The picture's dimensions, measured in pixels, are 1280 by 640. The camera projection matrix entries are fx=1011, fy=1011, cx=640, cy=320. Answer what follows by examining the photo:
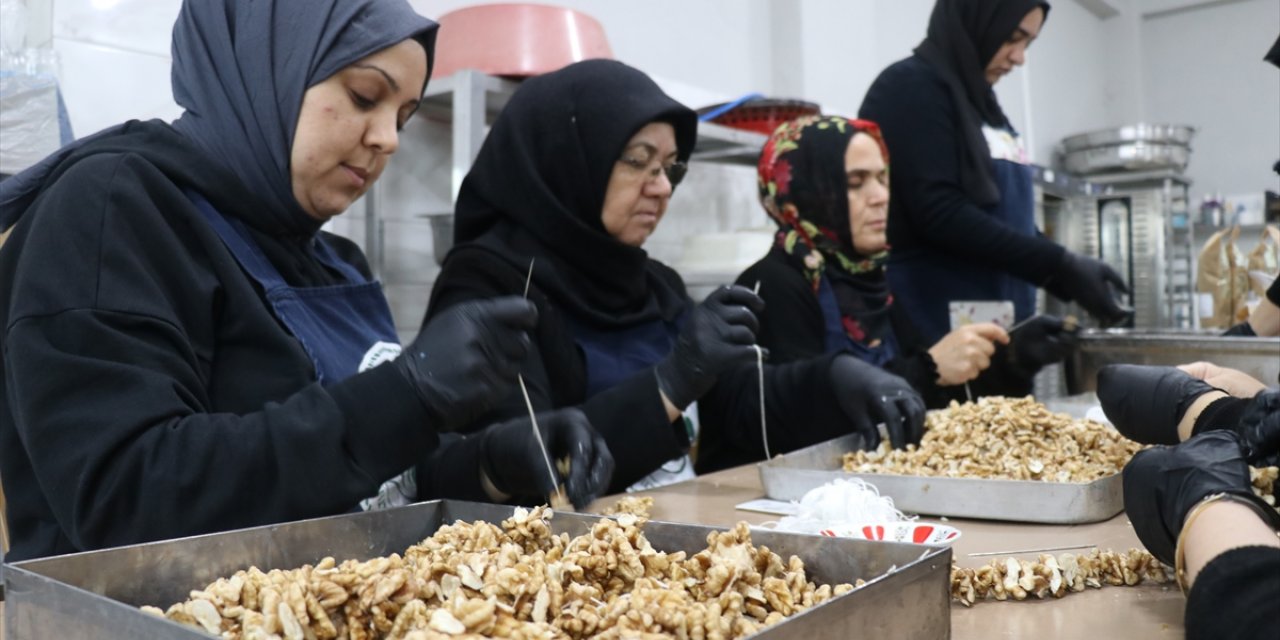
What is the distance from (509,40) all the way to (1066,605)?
1887mm

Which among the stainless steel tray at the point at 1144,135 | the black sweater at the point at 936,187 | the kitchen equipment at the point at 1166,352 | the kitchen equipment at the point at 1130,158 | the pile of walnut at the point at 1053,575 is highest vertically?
the stainless steel tray at the point at 1144,135

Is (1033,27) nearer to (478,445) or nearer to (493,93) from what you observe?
(493,93)

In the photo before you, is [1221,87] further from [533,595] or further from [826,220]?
[533,595]

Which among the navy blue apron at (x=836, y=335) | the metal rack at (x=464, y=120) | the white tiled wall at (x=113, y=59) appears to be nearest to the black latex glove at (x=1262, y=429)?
the navy blue apron at (x=836, y=335)

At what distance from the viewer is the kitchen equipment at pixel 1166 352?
5.95 ft

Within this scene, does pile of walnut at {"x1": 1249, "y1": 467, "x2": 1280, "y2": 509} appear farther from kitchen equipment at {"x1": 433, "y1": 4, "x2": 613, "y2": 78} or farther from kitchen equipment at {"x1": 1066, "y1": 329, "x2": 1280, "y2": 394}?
kitchen equipment at {"x1": 433, "y1": 4, "x2": 613, "y2": 78}

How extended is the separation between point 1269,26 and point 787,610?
178 centimetres

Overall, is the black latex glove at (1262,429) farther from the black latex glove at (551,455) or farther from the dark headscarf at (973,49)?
the dark headscarf at (973,49)

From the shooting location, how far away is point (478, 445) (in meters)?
1.30

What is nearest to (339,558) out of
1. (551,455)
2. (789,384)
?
(551,455)

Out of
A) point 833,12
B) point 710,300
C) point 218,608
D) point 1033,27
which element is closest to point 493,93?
point 710,300

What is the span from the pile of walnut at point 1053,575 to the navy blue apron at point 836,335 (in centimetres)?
141

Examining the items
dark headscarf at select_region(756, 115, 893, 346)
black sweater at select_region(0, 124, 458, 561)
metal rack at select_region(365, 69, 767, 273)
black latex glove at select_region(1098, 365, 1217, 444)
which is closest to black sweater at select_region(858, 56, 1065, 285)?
dark headscarf at select_region(756, 115, 893, 346)

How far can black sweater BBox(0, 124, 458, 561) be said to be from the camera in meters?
0.95
